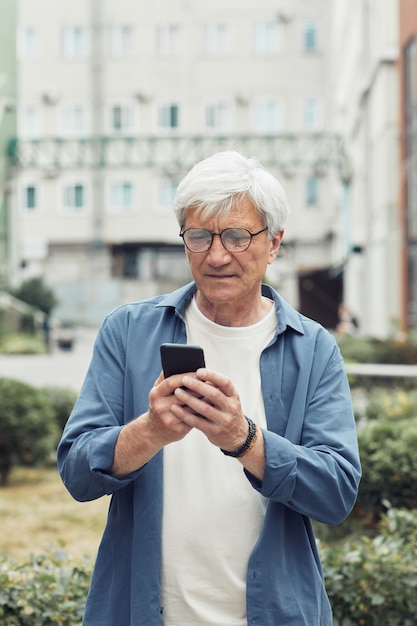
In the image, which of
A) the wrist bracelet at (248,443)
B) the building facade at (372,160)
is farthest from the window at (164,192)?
the wrist bracelet at (248,443)

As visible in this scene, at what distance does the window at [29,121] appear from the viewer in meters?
44.3

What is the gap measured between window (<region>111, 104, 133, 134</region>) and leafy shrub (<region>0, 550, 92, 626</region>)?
4126 centimetres

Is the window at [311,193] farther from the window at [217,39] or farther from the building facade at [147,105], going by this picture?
the window at [217,39]

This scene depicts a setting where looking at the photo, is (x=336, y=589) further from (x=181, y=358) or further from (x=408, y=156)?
(x=408, y=156)

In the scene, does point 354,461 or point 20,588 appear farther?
point 20,588

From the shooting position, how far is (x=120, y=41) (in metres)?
43.4

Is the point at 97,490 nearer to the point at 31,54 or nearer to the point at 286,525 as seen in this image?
the point at 286,525

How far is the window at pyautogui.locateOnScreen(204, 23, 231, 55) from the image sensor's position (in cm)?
4312

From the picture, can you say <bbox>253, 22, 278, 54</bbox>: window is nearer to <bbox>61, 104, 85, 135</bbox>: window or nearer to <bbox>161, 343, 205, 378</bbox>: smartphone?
<bbox>61, 104, 85, 135</bbox>: window

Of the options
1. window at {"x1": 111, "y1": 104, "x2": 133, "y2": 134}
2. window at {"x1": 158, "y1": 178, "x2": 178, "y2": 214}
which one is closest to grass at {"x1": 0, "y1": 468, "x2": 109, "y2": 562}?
window at {"x1": 158, "y1": 178, "x2": 178, "y2": 214}

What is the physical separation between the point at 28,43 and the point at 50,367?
2426 cm

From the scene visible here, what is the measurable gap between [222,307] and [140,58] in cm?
4269

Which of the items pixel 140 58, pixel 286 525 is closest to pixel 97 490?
pixel 286 525

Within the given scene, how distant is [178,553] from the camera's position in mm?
2273
